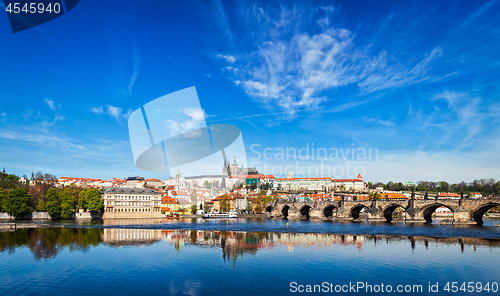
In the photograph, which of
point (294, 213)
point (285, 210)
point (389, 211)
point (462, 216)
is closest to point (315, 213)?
point (294, 213)

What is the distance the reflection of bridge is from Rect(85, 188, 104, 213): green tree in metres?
49.5

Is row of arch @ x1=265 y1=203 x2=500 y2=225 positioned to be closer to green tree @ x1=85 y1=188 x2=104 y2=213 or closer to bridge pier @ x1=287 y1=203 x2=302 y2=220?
bridge pier @ x1=287 y1=203 x2=302 y2=220

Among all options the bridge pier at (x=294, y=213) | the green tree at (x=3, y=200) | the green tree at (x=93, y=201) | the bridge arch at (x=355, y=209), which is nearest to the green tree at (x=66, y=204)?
the green tree at (x=93, y=201)

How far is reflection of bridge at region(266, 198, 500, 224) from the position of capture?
6134cm

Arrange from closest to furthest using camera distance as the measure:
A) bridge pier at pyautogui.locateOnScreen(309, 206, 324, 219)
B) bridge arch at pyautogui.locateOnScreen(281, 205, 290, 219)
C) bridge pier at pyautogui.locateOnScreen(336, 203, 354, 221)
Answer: bridge pier at pyautogui.locateOnScreen(336, 203, 354, 221) < bridge pier at pyautogui.locateOnScreen(309, 206, 324, 219) < bridge arch at pyautogui.locateOnScreen(281, 205, 290, 219)

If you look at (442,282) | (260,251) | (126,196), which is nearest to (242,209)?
(126,196)

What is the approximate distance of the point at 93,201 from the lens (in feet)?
255

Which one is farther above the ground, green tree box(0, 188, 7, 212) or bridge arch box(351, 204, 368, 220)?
green tree box(0, 188, 7, 212)

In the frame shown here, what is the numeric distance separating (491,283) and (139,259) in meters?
20.3

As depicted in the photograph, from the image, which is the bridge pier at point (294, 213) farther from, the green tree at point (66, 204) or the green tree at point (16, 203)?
the green tree at point (16, 203)

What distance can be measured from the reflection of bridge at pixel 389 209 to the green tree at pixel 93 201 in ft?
162

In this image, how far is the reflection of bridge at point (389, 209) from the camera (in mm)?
61344

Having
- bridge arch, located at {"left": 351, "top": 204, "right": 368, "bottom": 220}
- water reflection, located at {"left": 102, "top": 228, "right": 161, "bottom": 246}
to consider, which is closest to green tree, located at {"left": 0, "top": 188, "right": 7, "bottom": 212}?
water reflection, located at {"left": 102, "top": 228, "right": 161, "bottom": 246}

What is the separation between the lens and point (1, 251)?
24.3 m
